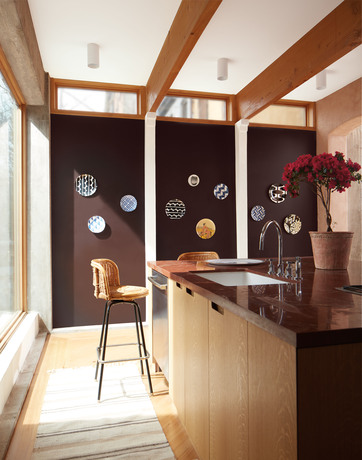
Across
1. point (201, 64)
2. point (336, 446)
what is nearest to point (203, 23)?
point (201, 64)

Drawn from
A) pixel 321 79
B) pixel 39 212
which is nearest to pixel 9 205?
pixel 39 212

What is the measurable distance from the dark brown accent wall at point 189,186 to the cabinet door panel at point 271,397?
153 inches

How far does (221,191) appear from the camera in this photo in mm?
5410

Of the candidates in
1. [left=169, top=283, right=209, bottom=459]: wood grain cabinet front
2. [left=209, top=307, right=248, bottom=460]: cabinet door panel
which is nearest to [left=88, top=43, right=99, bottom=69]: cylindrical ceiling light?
[left=169, top=283, right=209, bottom=459]: wood grain cabinet front

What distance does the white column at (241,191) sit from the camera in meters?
5.39

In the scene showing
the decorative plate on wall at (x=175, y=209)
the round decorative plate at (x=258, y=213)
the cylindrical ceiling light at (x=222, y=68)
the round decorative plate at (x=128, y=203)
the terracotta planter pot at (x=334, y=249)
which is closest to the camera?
the terracotta planter pot at (x=334, y=249)

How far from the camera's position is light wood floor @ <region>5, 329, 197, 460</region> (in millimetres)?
2238

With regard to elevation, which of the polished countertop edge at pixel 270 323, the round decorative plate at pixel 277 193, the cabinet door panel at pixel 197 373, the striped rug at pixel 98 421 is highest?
the round decorative plate at pixel 277 193

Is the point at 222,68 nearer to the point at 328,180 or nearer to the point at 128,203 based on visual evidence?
the point at 128,203

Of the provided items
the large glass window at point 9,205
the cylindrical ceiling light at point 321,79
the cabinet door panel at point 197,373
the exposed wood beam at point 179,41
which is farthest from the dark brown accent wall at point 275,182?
the cabinet door panel at point 197,373

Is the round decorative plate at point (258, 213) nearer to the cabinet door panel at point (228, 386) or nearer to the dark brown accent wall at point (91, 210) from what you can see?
the dark brown accent wall at point (91, 210)

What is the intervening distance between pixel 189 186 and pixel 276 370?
4268 millimetres

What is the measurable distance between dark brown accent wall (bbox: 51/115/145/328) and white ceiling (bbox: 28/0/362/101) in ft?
2.32

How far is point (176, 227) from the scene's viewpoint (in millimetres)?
5227
